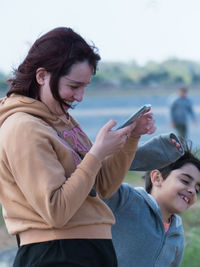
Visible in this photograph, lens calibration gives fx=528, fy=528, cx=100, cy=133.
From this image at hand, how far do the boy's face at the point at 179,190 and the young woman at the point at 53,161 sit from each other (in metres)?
0.79

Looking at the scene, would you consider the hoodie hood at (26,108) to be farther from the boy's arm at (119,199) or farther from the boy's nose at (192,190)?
the boy's nose at (192,190)

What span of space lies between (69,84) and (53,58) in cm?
10

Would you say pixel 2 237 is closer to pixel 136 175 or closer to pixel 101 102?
pixel 136 175

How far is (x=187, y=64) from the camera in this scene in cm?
1769

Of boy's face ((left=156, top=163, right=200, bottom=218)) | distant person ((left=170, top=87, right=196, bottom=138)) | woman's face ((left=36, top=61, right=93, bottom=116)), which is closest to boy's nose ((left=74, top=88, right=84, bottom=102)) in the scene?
woman's face ((left=36, top=61, right=93, bottom=116))

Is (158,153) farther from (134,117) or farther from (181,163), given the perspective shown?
(134,117)

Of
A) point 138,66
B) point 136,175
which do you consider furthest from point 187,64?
point 136,175

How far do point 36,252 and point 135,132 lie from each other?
580 millimetres

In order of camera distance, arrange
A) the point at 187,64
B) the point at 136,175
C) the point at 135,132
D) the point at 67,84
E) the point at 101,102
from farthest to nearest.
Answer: the point at 187,64
the point at 101,102
the point at 136,175
the point at 135,132
the point at 67,84

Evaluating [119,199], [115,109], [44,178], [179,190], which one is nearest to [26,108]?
[44,178]

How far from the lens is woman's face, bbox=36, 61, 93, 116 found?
1.70 metres

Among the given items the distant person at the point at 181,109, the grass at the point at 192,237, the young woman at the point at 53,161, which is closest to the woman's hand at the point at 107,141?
the young woman at the point at 53,161

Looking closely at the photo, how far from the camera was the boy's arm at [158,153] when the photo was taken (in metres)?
2.38

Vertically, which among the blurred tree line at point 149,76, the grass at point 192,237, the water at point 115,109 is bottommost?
the water at point 115,109
